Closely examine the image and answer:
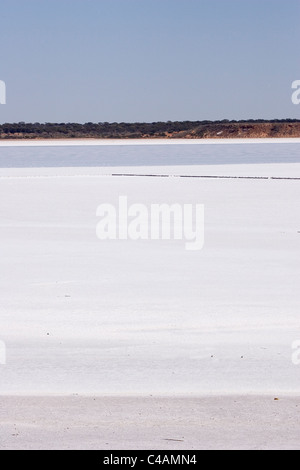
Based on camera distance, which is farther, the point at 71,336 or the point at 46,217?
the point at 46,217

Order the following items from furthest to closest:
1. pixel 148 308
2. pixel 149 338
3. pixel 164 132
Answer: pixel 164 132 < pixel 148 308 < pixel 149 338

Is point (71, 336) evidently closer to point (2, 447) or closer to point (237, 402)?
point (237, 402)

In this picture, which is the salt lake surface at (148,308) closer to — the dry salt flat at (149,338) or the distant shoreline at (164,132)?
the dry salt flat at (149,338)

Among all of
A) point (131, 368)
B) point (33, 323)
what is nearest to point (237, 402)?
point (131, 368)

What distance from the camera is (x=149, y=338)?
7949 mm

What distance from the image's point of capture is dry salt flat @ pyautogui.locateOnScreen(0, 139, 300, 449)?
550 cm

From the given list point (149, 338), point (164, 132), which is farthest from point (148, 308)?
point (164, 132)

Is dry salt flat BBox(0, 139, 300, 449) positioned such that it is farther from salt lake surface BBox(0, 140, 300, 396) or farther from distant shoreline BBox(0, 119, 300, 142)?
distant shoreline BBox(0, 119, 300, 142)

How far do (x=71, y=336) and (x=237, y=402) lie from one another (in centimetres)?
235

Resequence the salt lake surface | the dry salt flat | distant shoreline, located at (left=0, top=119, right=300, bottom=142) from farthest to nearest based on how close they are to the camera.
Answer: distant shoreline, located at (left=0, top=119, right=300, bottom=142), the salt lake surface, the dry salt flat

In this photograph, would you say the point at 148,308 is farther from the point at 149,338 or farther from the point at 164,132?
the point at 164,132

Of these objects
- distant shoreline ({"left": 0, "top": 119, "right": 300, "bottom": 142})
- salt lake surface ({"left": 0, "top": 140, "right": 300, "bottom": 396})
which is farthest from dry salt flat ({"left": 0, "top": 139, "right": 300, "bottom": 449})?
distant shoreline ({"left": 0, "top": 119, "right": 300, "bottom": 142})

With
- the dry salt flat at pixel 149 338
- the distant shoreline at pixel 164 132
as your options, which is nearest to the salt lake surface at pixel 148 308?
the dry salt flat at pixel 149 338
